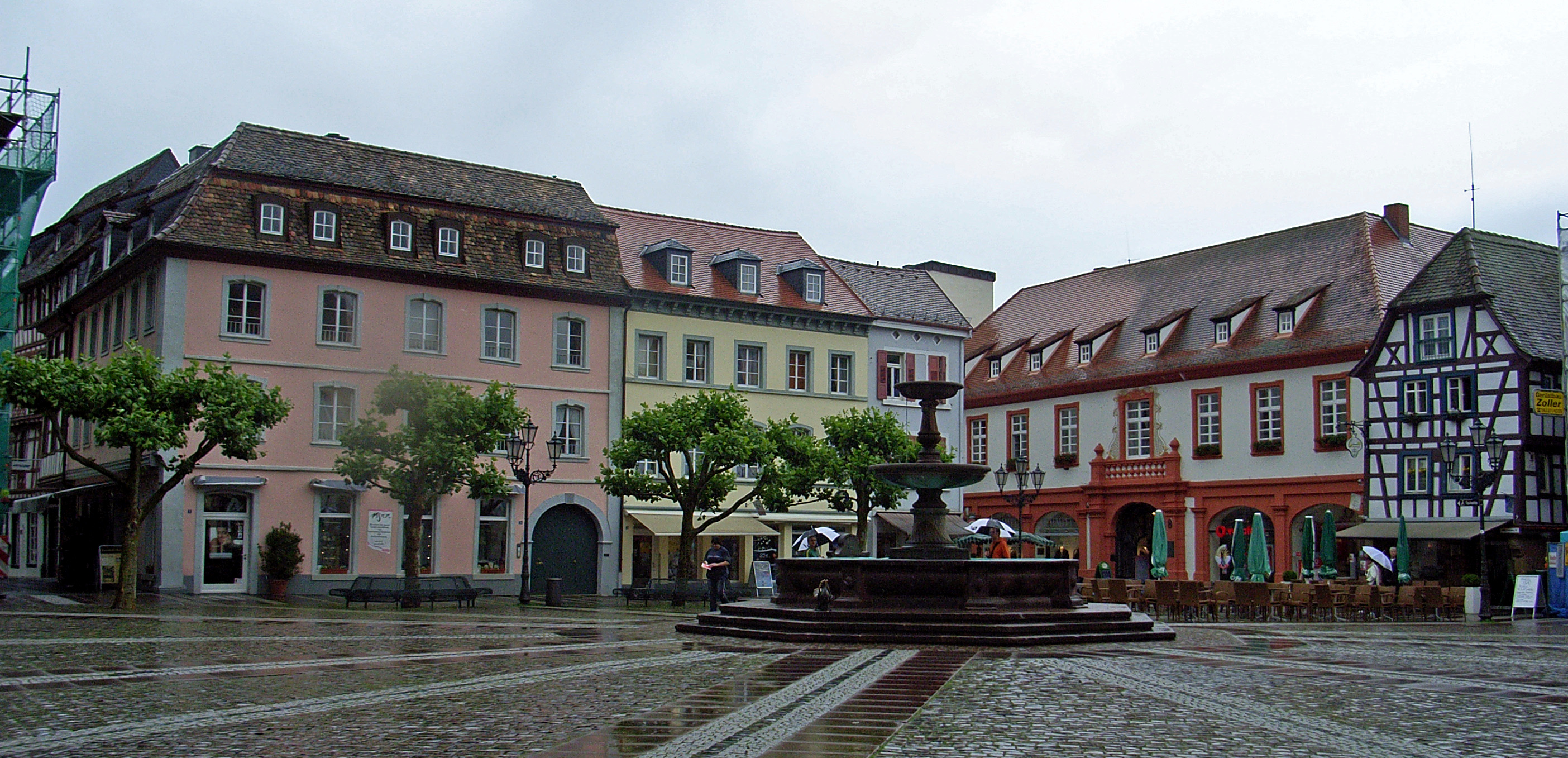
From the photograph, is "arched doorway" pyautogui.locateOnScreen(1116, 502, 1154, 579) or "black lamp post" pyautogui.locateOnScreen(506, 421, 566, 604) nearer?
"black lamp post" pyautogui.locateOnScreen(506, 421, 566, 604)

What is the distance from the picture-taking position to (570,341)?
41844 millimetres

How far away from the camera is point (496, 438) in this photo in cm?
3325

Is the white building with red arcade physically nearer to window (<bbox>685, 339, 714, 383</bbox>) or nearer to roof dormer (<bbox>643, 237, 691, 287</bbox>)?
window (<bbox>685, 339, 714, 383</bbox>)

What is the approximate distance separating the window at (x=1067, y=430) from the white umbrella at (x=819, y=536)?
19.1m

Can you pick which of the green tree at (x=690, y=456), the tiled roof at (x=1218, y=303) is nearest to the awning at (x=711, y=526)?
the green tree at (x=690, y=456)

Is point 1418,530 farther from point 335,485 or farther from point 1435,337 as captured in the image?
point 335,485

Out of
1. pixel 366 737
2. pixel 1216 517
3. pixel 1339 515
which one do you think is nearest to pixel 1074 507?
pixel 1216 517

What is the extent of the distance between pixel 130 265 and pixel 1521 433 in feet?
120

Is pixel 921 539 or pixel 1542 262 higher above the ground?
pixel 1542 262

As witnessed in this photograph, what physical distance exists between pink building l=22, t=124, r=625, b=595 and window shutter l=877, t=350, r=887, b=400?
10.0 metres

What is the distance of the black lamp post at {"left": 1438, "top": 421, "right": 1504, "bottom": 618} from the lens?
32375mm

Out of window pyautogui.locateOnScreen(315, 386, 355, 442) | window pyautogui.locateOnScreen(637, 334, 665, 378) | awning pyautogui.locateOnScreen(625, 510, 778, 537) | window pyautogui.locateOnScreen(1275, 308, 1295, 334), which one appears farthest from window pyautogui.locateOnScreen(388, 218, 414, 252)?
window pyautogui.locateOnScreen(1275, 308, 1295, 334)

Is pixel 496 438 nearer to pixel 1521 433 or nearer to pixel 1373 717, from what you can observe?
pixel 1373 717

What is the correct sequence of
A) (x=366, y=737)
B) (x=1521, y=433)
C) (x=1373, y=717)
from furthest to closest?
(x=1521, y=433) < (x=1373, y=717) < (x=366, y=737)
